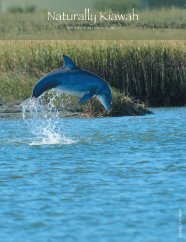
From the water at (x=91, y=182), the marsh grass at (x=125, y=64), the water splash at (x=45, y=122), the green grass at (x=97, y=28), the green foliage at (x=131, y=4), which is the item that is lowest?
the water at (x=91, y=182)

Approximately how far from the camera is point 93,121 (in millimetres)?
23000

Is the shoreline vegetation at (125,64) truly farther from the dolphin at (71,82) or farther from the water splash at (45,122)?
the dolphin at (71,82)

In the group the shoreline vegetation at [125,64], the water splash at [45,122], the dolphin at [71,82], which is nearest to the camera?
the dolphin at [71,82]

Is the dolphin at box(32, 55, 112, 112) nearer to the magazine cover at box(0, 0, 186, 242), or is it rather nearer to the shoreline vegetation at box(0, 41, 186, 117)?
the magazine cover at box(0, 0, 186, 242)

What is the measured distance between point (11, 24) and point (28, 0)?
2.63 feet

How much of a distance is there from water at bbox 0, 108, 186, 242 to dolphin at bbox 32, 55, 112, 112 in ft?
3.17

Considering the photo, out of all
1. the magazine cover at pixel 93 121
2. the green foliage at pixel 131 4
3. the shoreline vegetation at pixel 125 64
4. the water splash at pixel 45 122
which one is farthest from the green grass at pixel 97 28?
the water splash at pixel 45 122

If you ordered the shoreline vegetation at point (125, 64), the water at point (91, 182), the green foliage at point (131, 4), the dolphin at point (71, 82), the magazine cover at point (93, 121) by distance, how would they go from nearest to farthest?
the water at point (91, 182), the magazine cover at point (93, 121), the dolphin at point (71, 82), the shoreline vegetation at point (125, 64), the green foliage at point (131, 4)

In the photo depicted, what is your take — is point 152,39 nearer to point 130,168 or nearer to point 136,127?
point 136,127

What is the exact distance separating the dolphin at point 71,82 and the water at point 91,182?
967 millimetres

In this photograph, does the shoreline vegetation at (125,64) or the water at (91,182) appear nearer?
the water at (91,182)

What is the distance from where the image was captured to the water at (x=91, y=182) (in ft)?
37.1

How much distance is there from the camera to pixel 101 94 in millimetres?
16531

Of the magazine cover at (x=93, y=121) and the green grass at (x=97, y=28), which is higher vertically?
the green grass at (x=97, y=28)
